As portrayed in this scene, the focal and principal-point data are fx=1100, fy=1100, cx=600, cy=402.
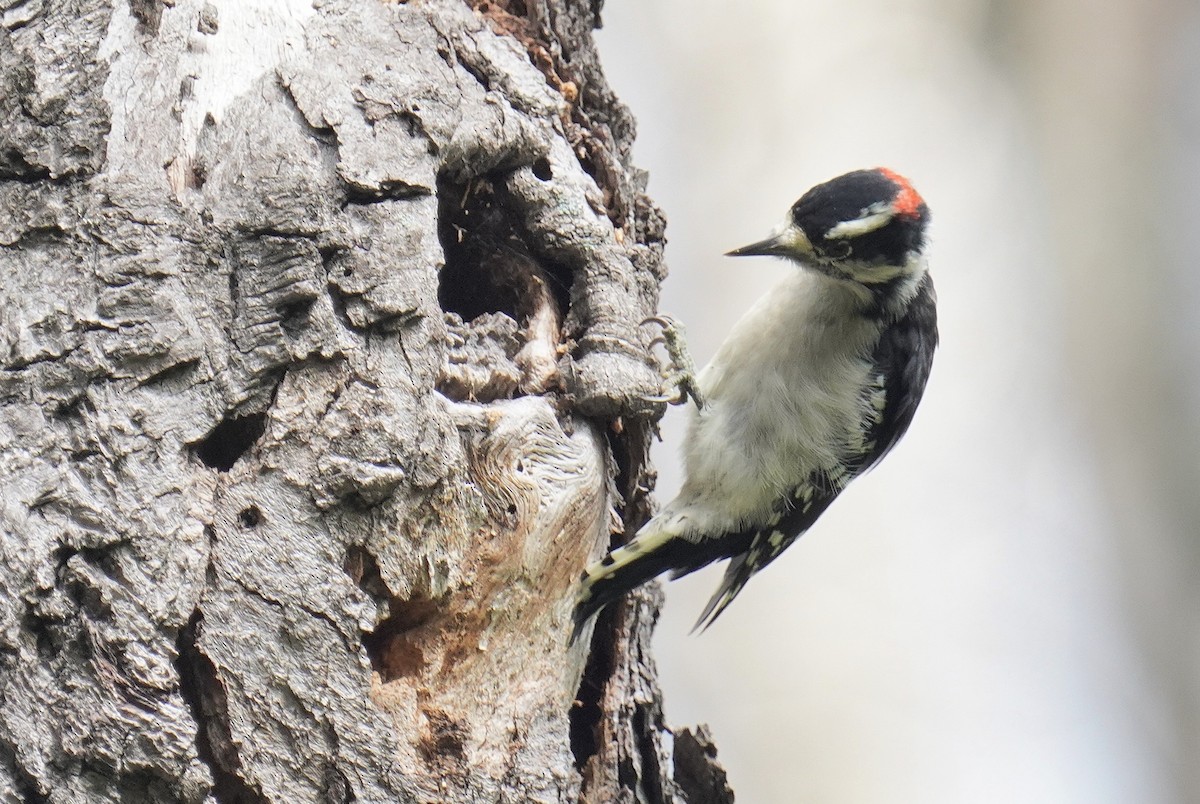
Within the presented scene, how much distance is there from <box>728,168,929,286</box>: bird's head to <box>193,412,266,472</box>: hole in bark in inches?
56.8

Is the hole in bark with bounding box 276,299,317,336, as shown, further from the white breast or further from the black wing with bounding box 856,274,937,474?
the black wing with bounding box 856,274,937,474

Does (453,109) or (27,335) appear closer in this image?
(27,335)

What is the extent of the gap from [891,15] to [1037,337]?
5.56 feet

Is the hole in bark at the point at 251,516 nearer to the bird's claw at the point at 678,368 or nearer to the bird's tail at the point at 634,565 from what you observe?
the bird's tail at the point at 634,565

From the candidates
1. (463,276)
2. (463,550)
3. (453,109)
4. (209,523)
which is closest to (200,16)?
(453,109)

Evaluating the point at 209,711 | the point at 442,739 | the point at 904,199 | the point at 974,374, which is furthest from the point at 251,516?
the point at 974,374

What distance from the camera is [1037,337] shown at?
5262 mm

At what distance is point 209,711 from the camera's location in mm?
1827

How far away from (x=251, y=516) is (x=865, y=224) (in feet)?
6.18

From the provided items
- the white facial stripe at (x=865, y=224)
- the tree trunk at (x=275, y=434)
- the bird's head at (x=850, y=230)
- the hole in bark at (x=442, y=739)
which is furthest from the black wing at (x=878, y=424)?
the hole in bark at (x=442, y=739)

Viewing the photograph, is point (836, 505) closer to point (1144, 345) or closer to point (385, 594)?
point (1144, 345)

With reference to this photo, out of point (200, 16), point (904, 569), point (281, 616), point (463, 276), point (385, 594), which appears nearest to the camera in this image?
point (281, 616)

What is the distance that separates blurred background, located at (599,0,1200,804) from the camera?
5.05 metres

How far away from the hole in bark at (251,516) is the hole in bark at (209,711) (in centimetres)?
17
